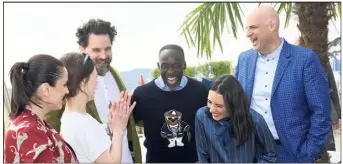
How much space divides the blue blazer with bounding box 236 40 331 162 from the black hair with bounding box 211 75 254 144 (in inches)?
3.2

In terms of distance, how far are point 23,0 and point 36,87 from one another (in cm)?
91

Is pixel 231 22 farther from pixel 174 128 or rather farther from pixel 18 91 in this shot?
pixel 18 91

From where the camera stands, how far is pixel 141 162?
2.75 meters

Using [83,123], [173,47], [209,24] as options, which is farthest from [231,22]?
[83,123]

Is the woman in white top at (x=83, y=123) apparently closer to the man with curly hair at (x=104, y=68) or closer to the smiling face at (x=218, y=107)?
the man with curly hair at (x=104, y=68)

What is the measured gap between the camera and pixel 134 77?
271 centimetres

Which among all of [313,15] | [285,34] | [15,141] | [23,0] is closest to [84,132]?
[15,141]

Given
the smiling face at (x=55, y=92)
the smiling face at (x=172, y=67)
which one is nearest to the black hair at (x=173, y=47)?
the smiling face at (x=172, y=67)

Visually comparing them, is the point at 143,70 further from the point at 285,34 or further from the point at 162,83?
the point at 285,34

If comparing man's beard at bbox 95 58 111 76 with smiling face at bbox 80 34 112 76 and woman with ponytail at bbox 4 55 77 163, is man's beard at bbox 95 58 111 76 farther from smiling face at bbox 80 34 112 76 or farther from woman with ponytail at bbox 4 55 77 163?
woman with ponytail at bbox 4 55 77 163

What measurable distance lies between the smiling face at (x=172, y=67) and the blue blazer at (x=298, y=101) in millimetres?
371

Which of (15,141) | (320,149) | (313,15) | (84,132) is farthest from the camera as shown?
(313,15)

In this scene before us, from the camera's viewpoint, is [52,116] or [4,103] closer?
[52,116]

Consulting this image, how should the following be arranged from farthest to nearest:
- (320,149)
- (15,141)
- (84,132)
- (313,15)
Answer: (313,15) < (320,149) < (84,132) < (15,141)
